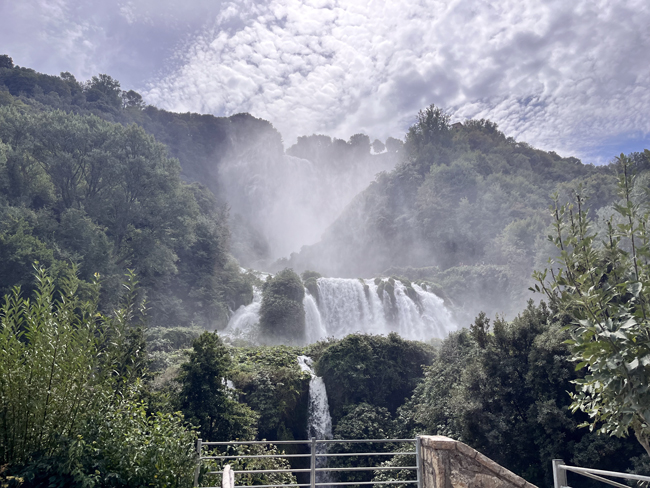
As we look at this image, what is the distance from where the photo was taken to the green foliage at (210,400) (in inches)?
377

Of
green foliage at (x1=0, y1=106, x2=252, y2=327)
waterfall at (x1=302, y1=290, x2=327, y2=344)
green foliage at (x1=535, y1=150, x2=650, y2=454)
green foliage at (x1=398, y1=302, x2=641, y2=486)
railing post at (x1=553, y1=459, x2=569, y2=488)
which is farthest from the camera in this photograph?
waterfall at (x1=302, y1=290, x2=327, y2=344)

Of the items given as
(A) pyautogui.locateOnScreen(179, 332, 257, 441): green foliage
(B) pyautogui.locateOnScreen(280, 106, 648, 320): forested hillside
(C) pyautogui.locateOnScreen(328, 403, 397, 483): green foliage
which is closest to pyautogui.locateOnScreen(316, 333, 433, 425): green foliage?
(C) pyautogui.locateOnScreen(328, 403, 397, 483): green foliage

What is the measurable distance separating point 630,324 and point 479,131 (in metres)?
68.4

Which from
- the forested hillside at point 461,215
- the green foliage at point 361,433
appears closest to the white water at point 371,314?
the forested hillside at point 461,215

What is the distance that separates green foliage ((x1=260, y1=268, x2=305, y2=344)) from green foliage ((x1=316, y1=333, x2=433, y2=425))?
12.8m

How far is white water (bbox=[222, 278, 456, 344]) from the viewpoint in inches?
1189

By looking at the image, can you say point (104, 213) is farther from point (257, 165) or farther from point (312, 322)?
point (257, 165)

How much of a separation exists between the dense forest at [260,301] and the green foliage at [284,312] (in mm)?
150

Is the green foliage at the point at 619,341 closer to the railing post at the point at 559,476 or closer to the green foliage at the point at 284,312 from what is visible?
the railing post at the point at 559,476

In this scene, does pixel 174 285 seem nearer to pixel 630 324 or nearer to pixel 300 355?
pixel 300 355

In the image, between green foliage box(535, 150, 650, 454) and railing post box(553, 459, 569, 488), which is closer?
green foliage box(535, 150, 650, 454)

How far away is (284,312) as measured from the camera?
94.8 ft

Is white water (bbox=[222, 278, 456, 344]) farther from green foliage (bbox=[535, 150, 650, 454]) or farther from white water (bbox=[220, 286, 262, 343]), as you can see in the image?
green foliage (bbox=[535, 150, 650, 454])

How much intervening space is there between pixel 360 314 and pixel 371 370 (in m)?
15.3
